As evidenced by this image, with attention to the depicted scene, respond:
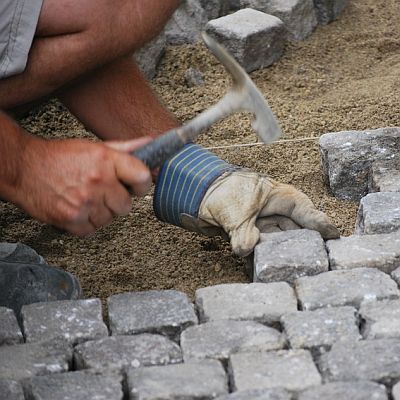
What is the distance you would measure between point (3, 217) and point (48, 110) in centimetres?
91

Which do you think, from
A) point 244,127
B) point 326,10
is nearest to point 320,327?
point 244,127

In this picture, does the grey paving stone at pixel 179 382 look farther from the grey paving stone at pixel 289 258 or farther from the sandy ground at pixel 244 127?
the sandy ground at pixel 244 127

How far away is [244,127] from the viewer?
187 inches

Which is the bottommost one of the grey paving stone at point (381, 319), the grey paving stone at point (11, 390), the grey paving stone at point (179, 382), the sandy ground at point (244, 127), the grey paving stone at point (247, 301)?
the sandy ground at point (244, 127)

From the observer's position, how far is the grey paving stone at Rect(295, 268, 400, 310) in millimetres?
3186

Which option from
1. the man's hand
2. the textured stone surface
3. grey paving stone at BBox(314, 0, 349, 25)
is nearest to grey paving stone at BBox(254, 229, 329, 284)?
the man's hand

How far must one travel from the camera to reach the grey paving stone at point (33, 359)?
2.89 metres

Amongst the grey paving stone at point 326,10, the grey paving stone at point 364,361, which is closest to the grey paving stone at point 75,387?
the grey paving stone at point 364,361

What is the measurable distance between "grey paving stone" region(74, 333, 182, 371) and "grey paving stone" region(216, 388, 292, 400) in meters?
0.28

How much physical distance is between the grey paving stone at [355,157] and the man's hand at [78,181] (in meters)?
1.26

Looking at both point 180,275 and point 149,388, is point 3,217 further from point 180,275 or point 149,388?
point 149,388

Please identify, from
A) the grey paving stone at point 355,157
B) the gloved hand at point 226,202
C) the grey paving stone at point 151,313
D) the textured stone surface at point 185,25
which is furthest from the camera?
the textured stone surface at point 185,25

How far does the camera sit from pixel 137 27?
3531mm

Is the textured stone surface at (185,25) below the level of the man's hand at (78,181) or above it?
below
